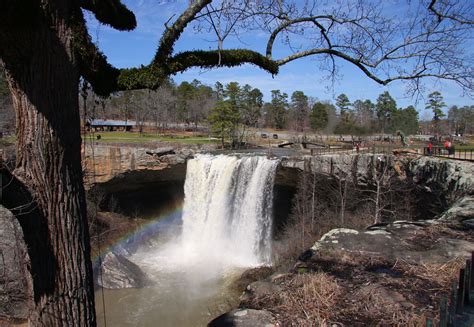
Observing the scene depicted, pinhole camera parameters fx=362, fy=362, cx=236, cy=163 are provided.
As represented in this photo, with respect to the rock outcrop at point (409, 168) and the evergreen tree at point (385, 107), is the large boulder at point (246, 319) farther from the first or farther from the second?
the evergreen tree at point (385, 107)

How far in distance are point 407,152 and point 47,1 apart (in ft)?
60.1

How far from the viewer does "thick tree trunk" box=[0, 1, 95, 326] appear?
2047 mm

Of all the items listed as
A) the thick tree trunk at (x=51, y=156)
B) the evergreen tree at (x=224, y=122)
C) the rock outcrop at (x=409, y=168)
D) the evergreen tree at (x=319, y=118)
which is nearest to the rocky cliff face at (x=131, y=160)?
the rock outcrop at (x=409, y=168)

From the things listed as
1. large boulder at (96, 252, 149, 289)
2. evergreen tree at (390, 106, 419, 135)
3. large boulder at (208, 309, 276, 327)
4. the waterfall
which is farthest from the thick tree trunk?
evergreen tree at (390, 106, 419, 135)

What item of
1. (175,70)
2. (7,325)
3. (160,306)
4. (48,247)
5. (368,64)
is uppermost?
(368,64)

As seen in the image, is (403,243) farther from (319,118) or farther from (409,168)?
(319,118)

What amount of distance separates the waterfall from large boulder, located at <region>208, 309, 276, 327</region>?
51.3 ft

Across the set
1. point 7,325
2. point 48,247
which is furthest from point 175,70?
point 7,325

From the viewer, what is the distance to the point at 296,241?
19.5 meters

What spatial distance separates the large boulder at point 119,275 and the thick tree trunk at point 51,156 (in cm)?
1412

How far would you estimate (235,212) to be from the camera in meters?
20.2

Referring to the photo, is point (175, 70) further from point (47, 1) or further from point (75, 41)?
point (47, 1)

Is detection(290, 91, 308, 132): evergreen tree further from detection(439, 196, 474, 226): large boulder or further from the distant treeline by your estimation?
detection(439, 196, 474, 226): large boulder

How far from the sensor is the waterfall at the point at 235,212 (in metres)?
19.3
